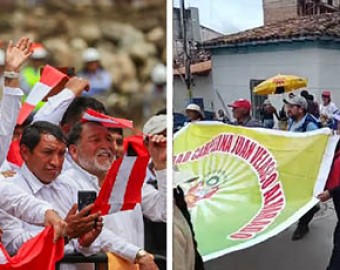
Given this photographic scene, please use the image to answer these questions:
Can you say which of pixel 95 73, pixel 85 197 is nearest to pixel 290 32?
pixel 95 73

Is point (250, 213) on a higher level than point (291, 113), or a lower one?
lower

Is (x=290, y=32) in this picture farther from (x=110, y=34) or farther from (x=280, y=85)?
(x=110, y=34)

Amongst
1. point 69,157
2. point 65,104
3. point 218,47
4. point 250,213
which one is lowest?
point 250,213

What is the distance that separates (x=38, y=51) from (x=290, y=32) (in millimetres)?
1444

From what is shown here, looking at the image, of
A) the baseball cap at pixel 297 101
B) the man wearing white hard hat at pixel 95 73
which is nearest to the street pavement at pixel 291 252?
the baseball cap at pixel 297 101

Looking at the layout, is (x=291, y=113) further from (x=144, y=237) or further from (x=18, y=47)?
(x=18, y=47)

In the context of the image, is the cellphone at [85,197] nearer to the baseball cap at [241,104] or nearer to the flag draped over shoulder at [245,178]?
the flag draped over shoulder at [245,178]

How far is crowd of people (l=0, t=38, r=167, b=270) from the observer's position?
174 inches

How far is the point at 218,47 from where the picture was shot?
4508mm

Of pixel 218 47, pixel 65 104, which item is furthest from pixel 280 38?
pixel 65 104

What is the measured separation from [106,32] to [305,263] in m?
1.75

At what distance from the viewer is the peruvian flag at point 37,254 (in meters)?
4.39

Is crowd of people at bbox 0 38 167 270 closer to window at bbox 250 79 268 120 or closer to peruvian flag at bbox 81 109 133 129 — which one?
peruvian flag at bbox 81 109 133 129

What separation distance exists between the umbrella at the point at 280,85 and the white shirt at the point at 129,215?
743 mm
